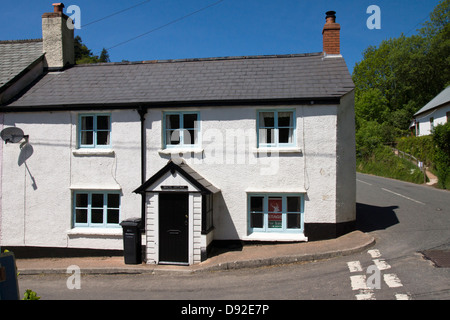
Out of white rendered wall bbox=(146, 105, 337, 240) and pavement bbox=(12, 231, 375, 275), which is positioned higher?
white rendered wall bbox=(146, 105, 337, 240)

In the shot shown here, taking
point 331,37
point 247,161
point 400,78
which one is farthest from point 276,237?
point 400,78

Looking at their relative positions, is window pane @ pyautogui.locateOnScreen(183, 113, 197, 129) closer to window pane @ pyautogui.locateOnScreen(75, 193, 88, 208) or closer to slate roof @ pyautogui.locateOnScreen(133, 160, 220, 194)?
slate roof @ pyautogui.locateOnScreen(133, 160, 220, 194)

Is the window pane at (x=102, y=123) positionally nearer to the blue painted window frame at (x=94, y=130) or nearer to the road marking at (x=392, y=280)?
the blue painted window frame at (x=94, y=130)

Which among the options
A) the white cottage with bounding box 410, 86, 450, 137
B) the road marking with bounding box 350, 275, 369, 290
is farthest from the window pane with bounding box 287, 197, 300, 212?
the white cottage with bounding box 410, 86, 450, 137

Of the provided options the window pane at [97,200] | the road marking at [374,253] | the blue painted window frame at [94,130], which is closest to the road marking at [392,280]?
the road marking at [374,253]

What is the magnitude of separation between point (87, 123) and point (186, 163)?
3866 mm

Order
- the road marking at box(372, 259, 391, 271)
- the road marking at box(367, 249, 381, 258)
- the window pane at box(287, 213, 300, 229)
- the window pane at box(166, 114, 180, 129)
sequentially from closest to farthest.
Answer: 1. the road marking at box(372, 259, 391, 271)
2. the road marking at box(367, 249, 381, 258)
3. the window pane at box(287, 213, 300, 229)
4. the window pane at box(166, 114, 180, 129)

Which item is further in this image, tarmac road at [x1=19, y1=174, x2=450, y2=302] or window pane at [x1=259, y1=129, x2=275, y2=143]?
window pane at [x1=259, y1=129, x2=275, y2=143]

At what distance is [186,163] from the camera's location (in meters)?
10.7

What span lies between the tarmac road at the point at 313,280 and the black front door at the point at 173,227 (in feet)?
2.62

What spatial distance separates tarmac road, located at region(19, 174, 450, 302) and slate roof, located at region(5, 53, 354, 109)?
4922 mm

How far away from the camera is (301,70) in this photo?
11797 mm

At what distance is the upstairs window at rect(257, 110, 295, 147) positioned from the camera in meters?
10.5

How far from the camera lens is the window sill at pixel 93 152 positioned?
10.9 m
